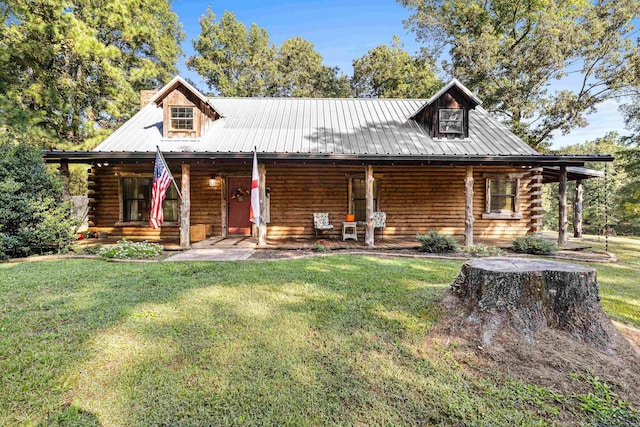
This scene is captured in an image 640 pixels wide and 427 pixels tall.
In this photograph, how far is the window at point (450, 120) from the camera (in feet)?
34.1

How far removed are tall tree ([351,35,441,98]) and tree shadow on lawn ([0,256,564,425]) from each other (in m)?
18.6

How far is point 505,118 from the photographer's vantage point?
17891mm

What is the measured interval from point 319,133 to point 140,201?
23.1ft

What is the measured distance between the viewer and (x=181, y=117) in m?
10.1

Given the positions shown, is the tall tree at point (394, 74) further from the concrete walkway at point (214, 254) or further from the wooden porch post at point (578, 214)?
the concrete walkway at point (214, 254)

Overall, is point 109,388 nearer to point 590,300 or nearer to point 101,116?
point 590,300

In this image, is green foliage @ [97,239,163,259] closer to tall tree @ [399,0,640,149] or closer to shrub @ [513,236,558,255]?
shrub @ [513,236,558,255]

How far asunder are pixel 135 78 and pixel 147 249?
1439 centimetres

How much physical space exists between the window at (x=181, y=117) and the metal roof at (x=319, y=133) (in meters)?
0.59

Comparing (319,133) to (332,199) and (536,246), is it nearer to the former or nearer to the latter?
(332,199)

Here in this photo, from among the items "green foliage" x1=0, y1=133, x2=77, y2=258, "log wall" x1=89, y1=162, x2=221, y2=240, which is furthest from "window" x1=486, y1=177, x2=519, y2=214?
"green foliage" x1=0, y1=133, x2=77, y2=258

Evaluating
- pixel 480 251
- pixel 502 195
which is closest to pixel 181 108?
pixel 480 251

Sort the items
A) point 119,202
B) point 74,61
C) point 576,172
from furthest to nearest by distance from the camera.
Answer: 1. point 74,61
2. point 576,172
3. point 119,202

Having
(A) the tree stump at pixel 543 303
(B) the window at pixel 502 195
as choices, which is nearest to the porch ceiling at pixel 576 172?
(B) the window at pixel 502 195
